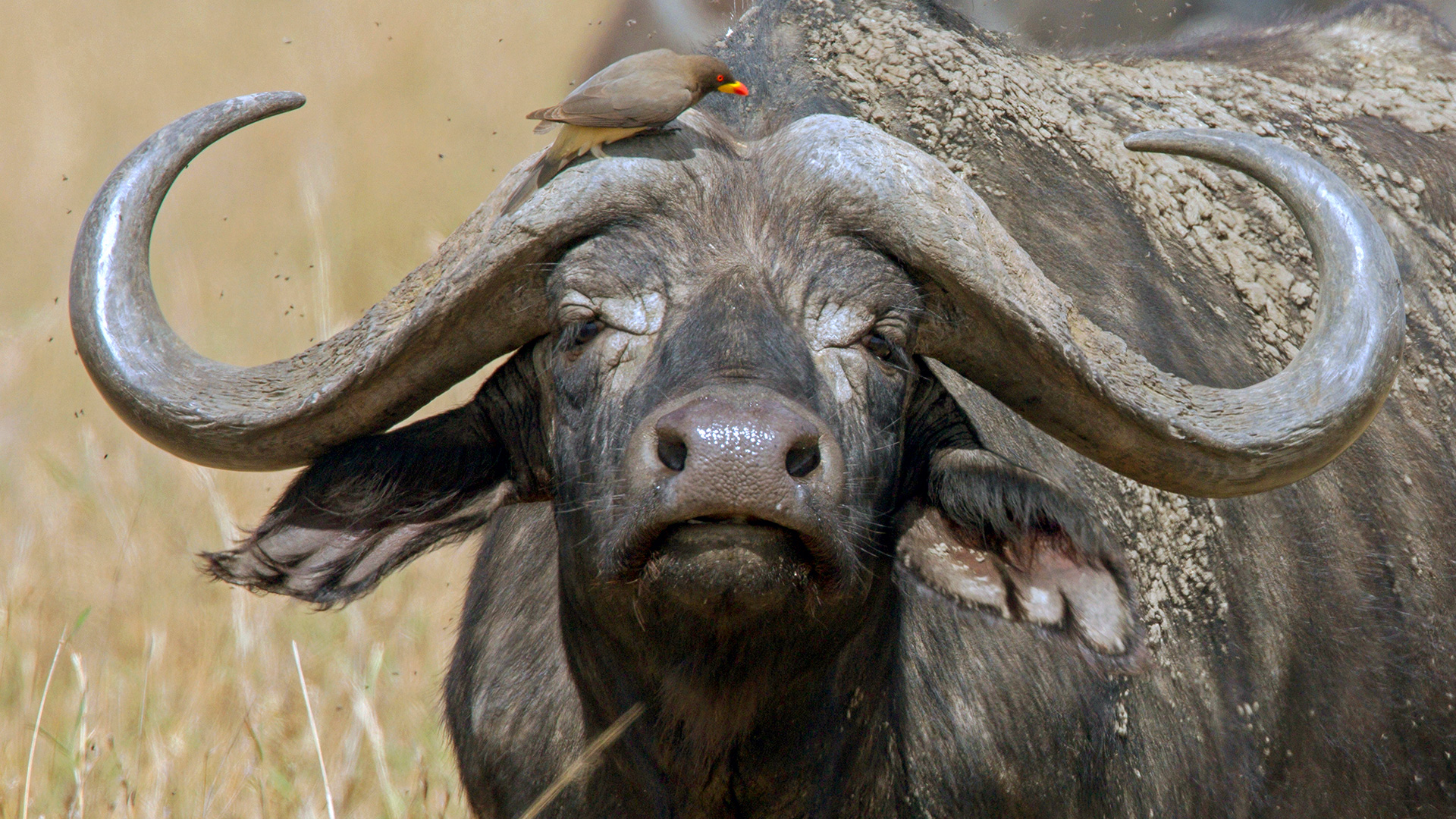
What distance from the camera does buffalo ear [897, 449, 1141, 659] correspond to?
2.69 meters

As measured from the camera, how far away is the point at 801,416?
7.34ft

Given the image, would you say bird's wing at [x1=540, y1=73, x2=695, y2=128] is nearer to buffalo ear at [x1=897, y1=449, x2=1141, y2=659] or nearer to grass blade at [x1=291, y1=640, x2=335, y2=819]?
buffalo ear at [x1=897, y1=449, x2=1141, y2=659]

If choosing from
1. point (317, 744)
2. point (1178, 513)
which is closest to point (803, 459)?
point (1178, 513)

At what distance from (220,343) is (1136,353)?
6.06m

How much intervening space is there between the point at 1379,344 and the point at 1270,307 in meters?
1.46

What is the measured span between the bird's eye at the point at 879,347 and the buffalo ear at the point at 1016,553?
249mm

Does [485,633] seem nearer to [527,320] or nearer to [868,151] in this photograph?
[527,320]

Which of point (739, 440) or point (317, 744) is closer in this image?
point (739, 440)

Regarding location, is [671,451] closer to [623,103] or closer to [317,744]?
[623,103]

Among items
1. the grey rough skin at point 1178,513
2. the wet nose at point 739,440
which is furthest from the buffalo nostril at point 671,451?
the grey rough skin at point 1178,513

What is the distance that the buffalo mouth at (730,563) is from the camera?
2270 mm

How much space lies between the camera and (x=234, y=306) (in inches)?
332

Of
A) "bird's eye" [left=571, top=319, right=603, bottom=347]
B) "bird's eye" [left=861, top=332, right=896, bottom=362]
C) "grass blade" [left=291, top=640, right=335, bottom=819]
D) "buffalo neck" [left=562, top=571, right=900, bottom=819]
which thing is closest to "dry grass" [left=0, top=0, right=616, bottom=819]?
"grass blade" [left=291, top=640, right=335, bottom=819]

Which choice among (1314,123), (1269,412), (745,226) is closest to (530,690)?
(745,226)
